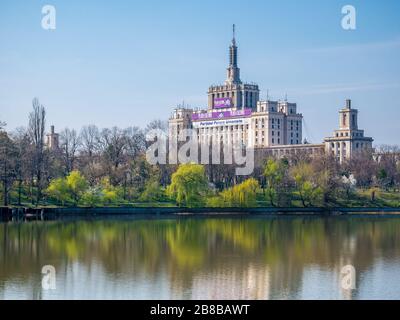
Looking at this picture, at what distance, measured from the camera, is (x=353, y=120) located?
436 ft

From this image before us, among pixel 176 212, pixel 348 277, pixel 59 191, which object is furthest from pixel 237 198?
pixel 348 277

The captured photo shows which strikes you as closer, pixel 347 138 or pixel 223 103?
pixel 347 138

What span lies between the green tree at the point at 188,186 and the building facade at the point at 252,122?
54.6m

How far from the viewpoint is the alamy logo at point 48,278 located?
29.6 metres

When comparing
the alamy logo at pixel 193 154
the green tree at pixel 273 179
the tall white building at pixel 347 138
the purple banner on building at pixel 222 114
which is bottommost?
the green tree at pixel 273 179

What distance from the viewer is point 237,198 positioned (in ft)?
247

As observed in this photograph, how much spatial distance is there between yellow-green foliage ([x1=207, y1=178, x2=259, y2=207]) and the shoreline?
25.2 inches

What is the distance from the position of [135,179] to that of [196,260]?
1654 inches

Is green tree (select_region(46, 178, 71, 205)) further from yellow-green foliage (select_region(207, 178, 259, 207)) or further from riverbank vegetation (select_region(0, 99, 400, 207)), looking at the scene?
yellow-green foliage (select_region(207, 178, 259, 207))

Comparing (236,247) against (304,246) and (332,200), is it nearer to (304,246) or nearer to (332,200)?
(304,246)

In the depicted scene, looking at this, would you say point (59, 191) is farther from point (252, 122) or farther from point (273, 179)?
point (252, 122)

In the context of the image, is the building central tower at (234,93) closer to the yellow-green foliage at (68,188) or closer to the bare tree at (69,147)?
the bare tree at (69,147)

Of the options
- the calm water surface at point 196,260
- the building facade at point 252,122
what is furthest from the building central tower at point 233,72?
the calm water surface at point 196,260
